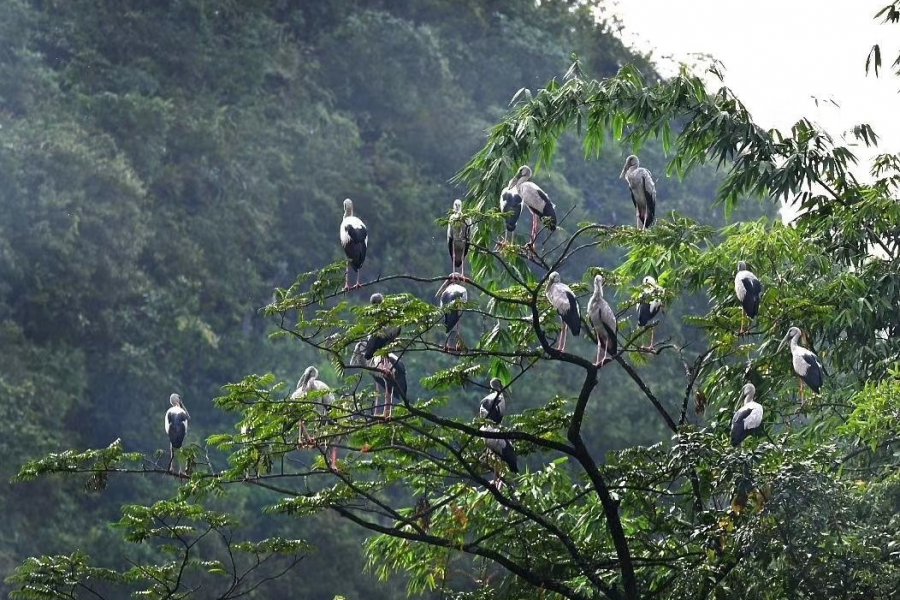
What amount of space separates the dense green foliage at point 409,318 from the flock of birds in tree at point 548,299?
4.8 inches

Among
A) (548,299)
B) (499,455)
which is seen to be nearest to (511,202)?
(548,299)

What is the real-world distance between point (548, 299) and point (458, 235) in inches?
23.2

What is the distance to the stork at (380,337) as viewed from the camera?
6918 millimetres

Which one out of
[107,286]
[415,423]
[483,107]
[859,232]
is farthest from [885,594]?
[483,107]

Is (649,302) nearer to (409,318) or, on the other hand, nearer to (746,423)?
(746,423)

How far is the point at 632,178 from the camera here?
9750mm

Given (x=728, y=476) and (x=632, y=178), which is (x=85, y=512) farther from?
(x=728, y=476)

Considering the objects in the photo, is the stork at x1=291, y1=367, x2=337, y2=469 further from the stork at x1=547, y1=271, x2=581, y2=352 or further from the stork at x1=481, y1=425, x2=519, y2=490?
the stork at x1=547, y1=271, x2=581, y2=352

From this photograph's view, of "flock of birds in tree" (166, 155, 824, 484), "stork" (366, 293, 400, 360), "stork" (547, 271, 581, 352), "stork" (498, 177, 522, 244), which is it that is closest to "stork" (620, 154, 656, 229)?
"flock of birds in tree" (166, 155, 824, 484)

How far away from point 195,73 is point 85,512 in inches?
313

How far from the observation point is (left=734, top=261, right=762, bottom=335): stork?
8172 mm

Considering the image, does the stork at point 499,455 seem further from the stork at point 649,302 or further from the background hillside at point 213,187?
the background hillside at point 213,187

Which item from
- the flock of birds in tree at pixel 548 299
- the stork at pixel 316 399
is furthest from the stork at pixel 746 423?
the stork at pixel 316 399

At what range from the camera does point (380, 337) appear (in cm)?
718
